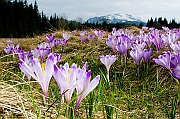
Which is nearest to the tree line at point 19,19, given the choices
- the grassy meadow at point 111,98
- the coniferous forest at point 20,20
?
the coniferous forest at point 20,20

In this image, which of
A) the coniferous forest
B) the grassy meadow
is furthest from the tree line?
the grassy meadow

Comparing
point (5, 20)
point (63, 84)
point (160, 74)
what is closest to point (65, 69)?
point (63, 84)

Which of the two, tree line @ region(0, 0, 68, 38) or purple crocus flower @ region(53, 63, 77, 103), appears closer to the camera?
purple crocus flower @ region(53, 63, 77, 103)

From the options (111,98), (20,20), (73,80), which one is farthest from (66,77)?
(20,20)

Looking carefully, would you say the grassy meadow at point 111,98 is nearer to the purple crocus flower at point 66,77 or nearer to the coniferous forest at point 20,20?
the purple crocus flower at point 66,77

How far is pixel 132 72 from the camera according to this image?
342 centimetres

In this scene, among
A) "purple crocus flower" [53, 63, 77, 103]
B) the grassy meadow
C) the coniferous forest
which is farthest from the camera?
the coniferous forest

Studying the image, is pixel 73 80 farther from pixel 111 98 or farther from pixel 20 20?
pixel 20 20

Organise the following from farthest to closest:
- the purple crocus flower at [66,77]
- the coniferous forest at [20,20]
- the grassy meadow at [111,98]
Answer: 1. the coniferous forest at [20,20]
2. the grassy meadow at [111,98]
3. the purple crocus flower at [66,77]

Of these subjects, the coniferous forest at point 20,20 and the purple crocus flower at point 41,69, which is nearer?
the purple crocus flower at point 41,69

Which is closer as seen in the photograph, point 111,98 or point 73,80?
point 73,80

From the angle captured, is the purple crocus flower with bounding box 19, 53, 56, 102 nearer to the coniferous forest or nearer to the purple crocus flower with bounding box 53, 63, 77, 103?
the purple crocus flower with bounding box 53, 63, 77, 103

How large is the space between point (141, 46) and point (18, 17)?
48148 mm

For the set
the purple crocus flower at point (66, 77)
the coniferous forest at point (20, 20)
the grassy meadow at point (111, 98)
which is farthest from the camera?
the coniferous forest at point (20, 20)
